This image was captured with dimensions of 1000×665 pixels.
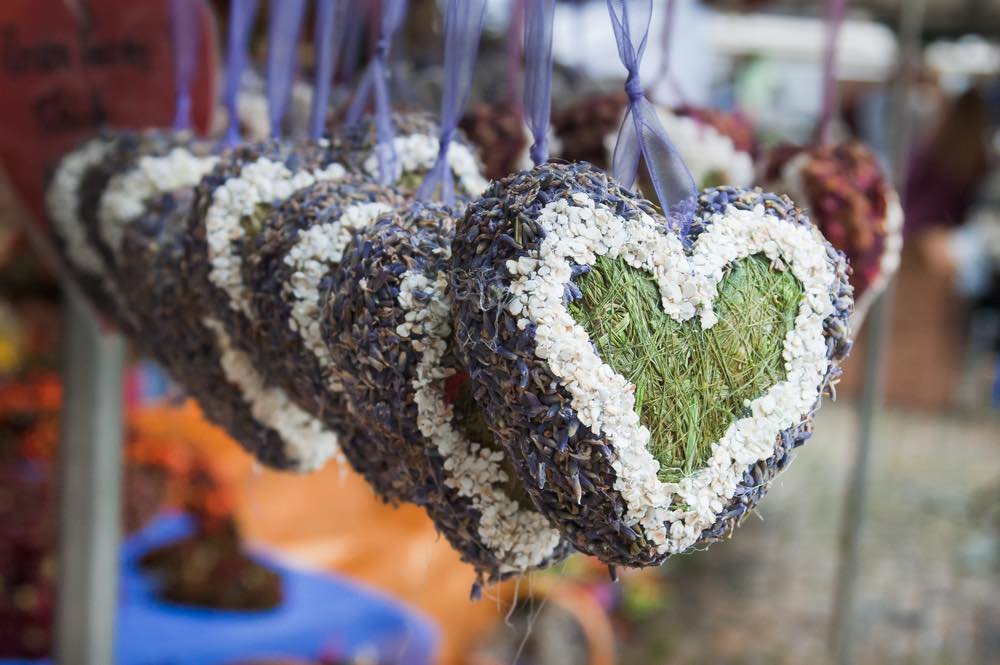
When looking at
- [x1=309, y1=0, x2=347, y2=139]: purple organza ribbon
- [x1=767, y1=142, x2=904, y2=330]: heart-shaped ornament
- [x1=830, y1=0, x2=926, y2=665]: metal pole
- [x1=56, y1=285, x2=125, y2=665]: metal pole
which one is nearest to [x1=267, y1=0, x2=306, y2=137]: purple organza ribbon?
[x1=309, y1=0, x2=347, y2=139]: purple organza ribbon

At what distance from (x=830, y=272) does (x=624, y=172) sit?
0.14 metres

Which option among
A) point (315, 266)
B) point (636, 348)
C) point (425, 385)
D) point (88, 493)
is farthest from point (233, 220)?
point (88, 493)

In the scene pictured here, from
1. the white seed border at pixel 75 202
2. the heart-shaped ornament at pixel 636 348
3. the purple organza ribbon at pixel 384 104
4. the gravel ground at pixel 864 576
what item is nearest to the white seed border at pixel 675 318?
the heart-shaped ornament at pixel 636 348

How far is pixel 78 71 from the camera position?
114 cm

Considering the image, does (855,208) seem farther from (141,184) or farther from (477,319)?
(141,184)

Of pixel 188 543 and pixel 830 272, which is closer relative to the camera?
pixel 830 272

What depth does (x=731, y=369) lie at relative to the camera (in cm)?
57

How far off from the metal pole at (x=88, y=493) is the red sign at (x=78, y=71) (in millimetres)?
279

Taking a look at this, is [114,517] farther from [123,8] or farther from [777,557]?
[777,557]

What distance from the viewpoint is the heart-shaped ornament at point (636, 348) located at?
20.8 inches

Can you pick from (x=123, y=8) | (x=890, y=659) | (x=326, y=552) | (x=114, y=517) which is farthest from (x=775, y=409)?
(x=890, y=659)

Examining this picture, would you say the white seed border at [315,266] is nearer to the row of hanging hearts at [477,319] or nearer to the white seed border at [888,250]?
the row of hanging hearts at [477,319]

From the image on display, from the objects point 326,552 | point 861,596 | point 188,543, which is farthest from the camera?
point 861,596

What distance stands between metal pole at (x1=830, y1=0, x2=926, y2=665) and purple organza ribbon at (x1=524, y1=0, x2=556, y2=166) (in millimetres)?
1359
